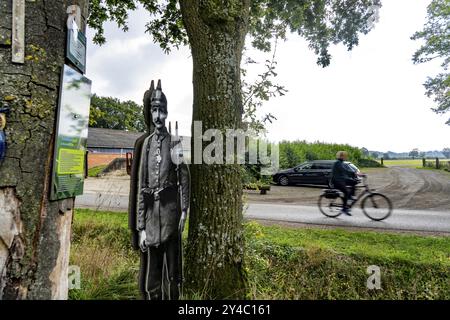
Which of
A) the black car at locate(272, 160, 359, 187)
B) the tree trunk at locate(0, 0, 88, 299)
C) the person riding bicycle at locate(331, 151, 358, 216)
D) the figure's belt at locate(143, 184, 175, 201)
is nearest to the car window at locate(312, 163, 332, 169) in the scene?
the black car at locate(272, 160, 359, 187)

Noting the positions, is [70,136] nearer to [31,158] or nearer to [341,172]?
[31,158]

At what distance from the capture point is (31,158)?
1.64 m

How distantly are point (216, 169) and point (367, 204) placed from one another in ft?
21.8

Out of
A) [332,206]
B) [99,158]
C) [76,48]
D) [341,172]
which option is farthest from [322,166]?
[99,158]

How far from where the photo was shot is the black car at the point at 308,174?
16203 mm

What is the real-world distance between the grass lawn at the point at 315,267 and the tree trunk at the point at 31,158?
136 cm

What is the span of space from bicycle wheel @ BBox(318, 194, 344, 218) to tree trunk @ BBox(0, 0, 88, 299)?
8.14 meters

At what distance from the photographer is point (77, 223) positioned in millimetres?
5500

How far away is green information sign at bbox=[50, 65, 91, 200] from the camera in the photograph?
5.79 ft

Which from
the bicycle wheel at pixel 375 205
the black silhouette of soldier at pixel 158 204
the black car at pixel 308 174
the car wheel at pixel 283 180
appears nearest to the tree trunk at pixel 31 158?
the black silhouette of soldier at pixel 158 204

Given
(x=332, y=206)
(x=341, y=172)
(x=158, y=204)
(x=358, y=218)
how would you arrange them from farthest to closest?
1. (x=332, y=206)
2. (x=341, y=172)
3. (x=358, y=218)
4. (x=158, y=204)
